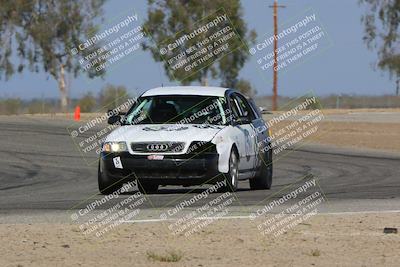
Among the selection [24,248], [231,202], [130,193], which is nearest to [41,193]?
[130,193]

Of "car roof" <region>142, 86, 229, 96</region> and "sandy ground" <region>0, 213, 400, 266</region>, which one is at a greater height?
"car roof" <region>142, 86, 229, 96</region>

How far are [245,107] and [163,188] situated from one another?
2.13 m

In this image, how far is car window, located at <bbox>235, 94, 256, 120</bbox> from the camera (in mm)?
18225

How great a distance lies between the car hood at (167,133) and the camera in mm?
16312

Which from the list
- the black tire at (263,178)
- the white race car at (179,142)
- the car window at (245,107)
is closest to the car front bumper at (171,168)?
the white race car at (179,142)

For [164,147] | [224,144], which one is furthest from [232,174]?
[164,147]

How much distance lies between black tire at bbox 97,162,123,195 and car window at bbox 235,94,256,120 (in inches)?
102

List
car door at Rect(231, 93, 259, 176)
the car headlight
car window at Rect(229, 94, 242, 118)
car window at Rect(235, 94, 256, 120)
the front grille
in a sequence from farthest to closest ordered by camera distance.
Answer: car window at Rect(235, 94, 256, 120) < car door at Rect(231, 93, 259, 176) < car window at Rect(229, 94, 242, 118) < the car headlight < the front grille

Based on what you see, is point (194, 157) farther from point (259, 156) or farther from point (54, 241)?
point (54, 241)

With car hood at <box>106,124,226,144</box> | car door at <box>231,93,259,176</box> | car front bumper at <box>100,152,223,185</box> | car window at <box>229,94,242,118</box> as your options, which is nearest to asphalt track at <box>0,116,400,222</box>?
car front bumper at <box>100,152,223,185</box>

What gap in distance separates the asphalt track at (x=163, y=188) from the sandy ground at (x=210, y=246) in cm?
265

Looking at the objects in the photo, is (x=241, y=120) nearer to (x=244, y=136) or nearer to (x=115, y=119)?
(x=244, y=136)

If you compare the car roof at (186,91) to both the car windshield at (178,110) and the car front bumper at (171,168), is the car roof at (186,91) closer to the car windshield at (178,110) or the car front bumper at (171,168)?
the car windshield at (178,110)

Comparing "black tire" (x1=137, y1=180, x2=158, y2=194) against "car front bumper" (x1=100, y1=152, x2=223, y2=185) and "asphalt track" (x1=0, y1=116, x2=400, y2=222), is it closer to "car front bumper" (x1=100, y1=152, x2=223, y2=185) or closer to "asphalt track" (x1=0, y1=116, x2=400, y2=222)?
"asphalt track" (x1=0, y1=116, x2=400, y2=222)
